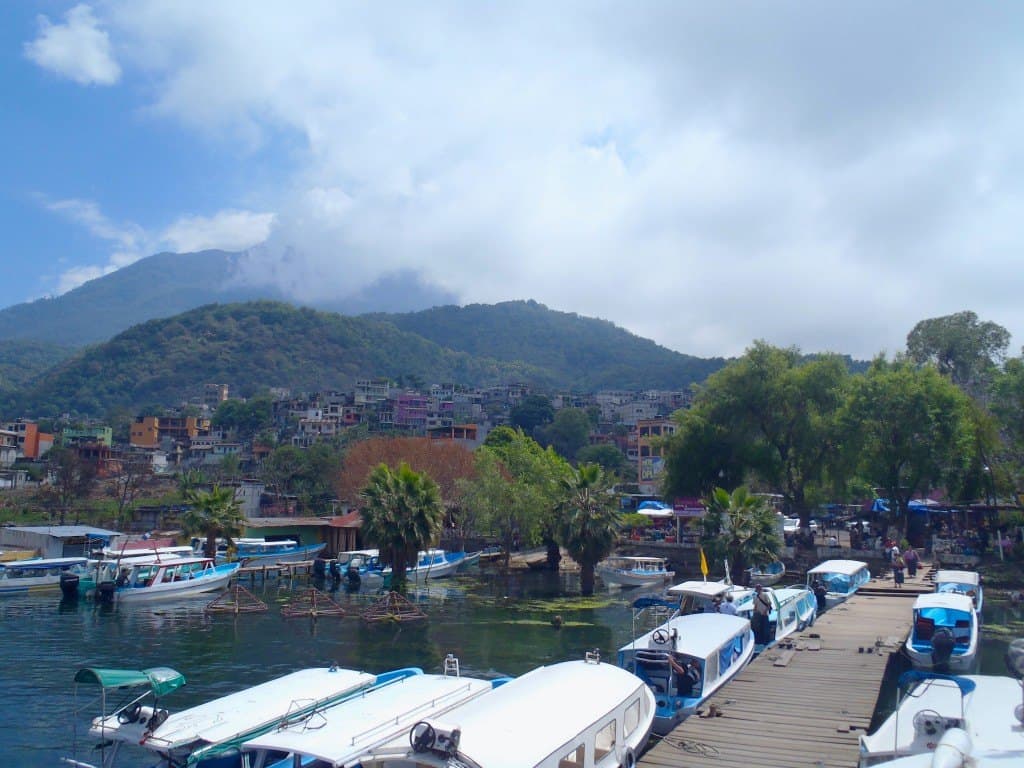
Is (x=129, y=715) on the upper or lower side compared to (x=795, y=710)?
upper

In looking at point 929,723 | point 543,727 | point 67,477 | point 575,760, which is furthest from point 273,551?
point 929,723

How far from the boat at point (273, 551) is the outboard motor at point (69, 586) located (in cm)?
1278

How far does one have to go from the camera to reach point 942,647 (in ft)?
75.2

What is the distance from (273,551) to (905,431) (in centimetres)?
4127

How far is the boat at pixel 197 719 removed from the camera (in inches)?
565

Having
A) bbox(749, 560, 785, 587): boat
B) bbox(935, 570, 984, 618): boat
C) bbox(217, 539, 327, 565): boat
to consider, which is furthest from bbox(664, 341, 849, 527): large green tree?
bbox(217, 539, 327, 565): boat

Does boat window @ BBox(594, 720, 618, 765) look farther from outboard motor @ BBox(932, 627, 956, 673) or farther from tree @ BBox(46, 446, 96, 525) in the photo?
tree @ BBox(46, 446, 96, 525)

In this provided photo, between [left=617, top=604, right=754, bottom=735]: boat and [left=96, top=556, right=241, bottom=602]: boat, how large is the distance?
30.1 metres

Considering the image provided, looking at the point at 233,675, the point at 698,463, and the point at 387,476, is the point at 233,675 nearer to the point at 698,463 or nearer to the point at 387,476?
the point at 387,476

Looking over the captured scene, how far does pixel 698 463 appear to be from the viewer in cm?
5700

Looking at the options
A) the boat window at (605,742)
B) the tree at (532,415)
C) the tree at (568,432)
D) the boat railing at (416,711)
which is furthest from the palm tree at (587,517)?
the tree at (532,415)

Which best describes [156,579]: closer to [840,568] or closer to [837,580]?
[837,580]

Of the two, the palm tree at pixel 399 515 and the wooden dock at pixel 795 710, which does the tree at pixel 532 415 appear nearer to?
the palm tree at pixel 399 515

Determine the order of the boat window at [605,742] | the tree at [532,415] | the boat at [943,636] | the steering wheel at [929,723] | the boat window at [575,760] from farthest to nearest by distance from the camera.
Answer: the tree at [532,415], the boat at [943,636], the boat window at [605,742], the boat window at [575,760], the steering wheel at [929,723]
